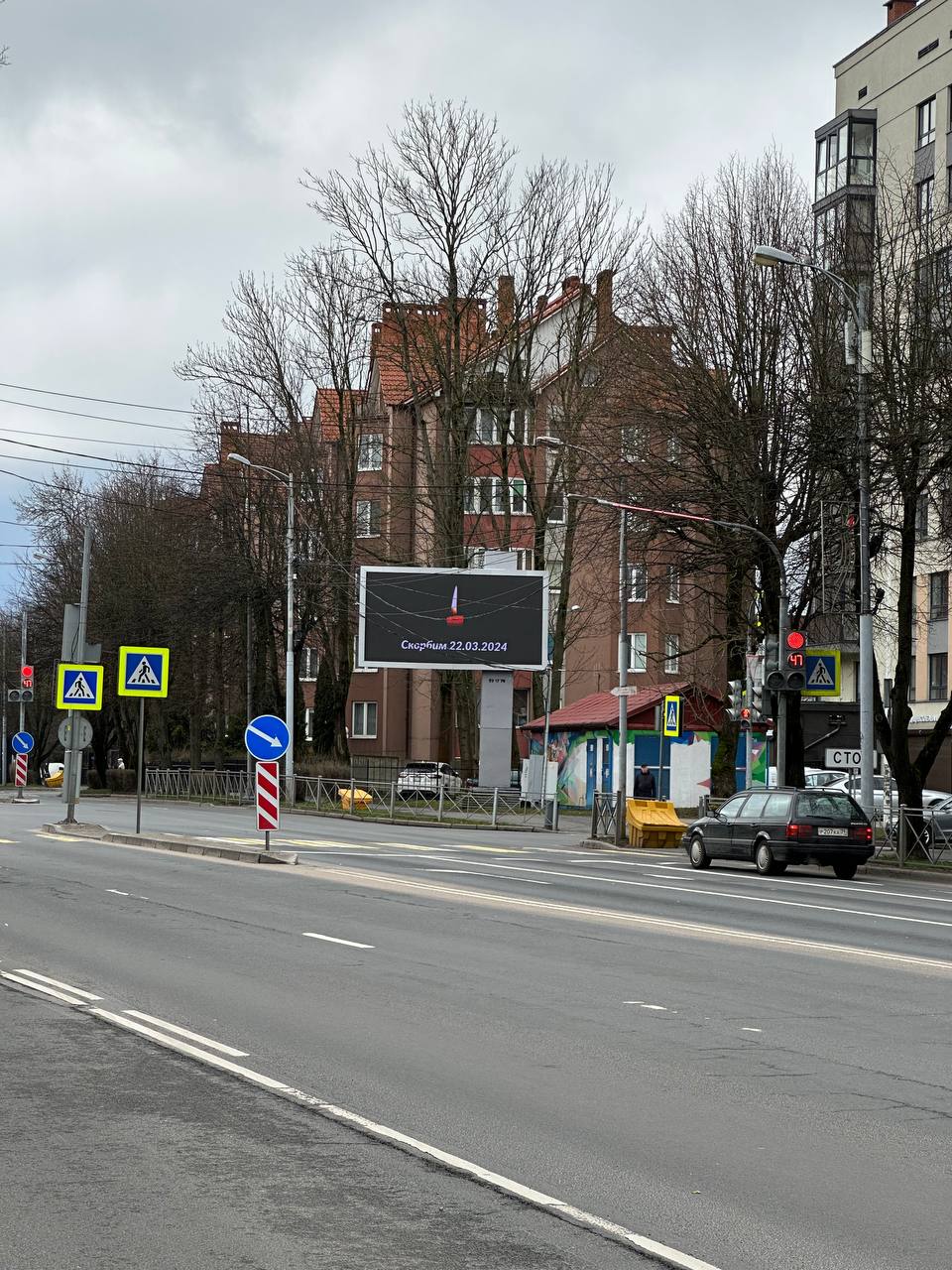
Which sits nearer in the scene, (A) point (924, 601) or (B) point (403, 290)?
(B) point (403, 290)

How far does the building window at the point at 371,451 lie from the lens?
57.2 meters

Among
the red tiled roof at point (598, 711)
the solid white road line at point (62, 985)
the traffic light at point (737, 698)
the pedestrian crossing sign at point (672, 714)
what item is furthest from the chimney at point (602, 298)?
the solid white road line at point (62, 985)

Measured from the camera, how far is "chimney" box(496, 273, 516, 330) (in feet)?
169

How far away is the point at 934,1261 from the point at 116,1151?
10.9 ft

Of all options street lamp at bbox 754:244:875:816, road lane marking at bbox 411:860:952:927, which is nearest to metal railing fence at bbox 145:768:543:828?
street lamp at bbox 754:244:875:816

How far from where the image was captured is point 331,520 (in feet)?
192

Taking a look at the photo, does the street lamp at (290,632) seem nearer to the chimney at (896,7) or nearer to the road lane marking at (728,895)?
the road lane marking at (728,895)

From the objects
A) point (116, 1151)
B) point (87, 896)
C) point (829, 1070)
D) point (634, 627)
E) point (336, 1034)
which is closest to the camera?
point (116, 1151)

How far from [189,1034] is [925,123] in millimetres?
62988

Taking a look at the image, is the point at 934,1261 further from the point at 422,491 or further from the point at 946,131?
the point at 946,131

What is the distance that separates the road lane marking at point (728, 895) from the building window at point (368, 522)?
31116 mm

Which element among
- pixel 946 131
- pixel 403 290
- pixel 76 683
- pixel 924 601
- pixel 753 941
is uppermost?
pixel 946 131

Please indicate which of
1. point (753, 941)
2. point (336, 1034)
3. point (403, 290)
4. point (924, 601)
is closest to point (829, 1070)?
point (336, 1034)

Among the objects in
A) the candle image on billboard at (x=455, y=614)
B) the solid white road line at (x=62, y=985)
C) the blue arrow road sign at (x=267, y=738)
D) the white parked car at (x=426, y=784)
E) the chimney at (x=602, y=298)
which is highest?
the chimney at (x=602, y=298)
